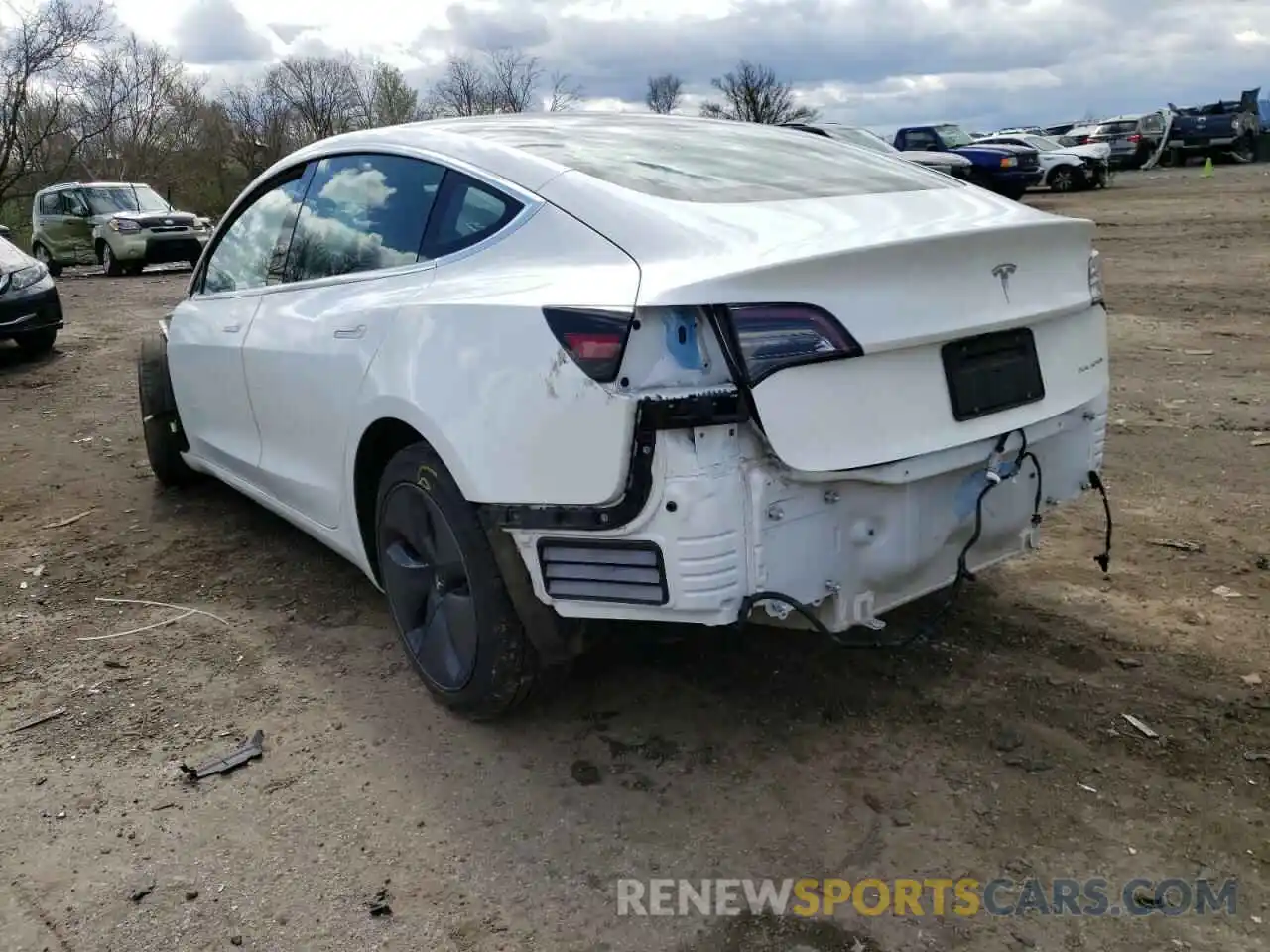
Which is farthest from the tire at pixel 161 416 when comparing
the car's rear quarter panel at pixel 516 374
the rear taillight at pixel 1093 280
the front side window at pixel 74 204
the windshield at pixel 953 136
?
the windshield at pixel 953 136

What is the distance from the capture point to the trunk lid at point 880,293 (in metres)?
2.37

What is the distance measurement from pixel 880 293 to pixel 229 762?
7.31ft

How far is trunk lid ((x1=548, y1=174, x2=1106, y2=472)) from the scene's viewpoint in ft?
7.76

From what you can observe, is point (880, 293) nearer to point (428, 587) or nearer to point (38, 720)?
point (428, 587)

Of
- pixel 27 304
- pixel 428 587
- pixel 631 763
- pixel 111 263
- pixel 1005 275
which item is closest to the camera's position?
pixel 1005 275

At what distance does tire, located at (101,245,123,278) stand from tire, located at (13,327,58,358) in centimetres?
941

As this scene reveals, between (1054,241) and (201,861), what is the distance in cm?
274

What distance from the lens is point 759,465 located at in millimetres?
2391

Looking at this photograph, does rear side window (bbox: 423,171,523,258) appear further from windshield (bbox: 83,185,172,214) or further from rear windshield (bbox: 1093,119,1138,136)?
rear windshield (bbox: 1093,119,1138,136)

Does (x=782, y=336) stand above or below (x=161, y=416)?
above

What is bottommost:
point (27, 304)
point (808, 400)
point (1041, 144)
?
point (27, 304)

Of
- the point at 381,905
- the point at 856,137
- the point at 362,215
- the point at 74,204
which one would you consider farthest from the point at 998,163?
the point at 381,905

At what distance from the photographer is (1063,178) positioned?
24438 mm

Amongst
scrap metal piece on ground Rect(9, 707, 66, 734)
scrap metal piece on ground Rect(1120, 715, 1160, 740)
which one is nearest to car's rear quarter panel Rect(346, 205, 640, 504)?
scrap metal piece on ground Rect(9, 707, 66, 734)
